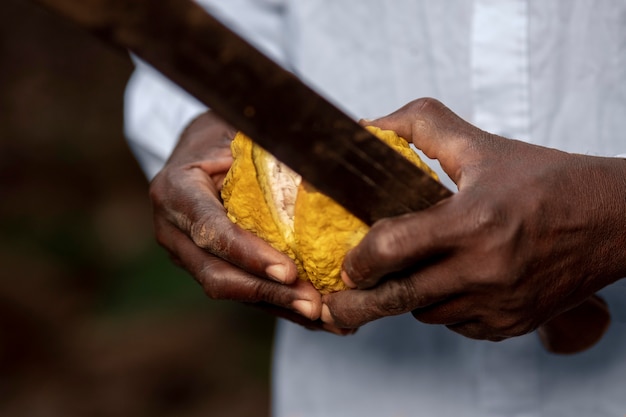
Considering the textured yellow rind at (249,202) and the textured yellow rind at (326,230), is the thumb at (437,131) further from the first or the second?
the textured yellow rind at (249,202)

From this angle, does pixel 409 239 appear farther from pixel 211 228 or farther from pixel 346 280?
pixel 211 228

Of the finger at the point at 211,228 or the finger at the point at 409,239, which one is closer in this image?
the finger at the point at 409,239

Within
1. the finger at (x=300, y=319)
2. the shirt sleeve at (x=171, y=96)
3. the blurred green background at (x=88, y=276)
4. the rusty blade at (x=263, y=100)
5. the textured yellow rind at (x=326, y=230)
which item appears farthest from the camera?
the blurred green background at (x=88, y=276)

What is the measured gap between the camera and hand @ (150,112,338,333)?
102 cm

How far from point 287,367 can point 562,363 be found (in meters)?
0.53

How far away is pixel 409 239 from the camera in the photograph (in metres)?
0.85

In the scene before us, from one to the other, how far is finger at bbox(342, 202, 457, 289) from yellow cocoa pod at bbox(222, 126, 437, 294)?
102 millimetres

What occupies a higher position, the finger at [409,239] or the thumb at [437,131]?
the thumb at [437,131]

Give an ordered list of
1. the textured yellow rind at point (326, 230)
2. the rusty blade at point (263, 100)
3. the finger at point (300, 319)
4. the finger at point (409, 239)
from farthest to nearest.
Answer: the finger at point (300, 319), the textured yellow rind at point (326, 230), the finger at point (409, 239), the rusty blade at point (263, 100)

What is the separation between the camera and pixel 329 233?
0.98 meters

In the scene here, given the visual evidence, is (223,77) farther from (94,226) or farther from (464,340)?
(94,226)

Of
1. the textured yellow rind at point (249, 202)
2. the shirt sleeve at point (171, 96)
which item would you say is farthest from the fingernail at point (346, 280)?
the shirt sleeve at point (171, 96)

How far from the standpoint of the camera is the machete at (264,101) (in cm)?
65

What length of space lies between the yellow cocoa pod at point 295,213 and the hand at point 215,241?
3 centimetres
